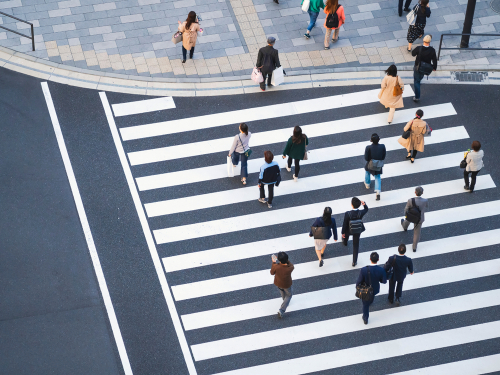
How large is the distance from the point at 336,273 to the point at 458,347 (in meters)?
2.93

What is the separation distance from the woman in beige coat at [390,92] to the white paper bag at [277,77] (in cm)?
249

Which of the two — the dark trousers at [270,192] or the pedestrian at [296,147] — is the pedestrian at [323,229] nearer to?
the dark trousers at [270,192]

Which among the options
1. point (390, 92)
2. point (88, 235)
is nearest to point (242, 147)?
point (88, 235)

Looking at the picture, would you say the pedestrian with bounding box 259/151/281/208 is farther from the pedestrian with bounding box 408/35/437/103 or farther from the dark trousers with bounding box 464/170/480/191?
the pedestrian with bounding box 408/35/437/103

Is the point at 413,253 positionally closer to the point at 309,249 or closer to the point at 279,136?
the point at 309,249

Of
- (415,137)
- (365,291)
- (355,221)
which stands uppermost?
(415,137)

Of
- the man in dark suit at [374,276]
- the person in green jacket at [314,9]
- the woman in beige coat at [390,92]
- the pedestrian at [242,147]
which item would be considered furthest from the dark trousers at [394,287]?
the person in green jacket at [314,9]

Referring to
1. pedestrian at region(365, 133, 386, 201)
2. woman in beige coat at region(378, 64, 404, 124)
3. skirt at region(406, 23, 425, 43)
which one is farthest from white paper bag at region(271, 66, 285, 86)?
skirt at region(406, 23, 425, 43)

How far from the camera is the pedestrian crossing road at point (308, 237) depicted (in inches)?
629

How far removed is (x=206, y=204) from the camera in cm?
1828

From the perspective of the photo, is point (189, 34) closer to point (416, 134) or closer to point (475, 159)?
point (416, 134)

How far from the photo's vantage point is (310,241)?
17672 millimetres

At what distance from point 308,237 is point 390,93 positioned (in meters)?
4.29

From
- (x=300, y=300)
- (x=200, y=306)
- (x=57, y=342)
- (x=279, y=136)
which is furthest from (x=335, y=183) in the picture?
(x=57, y=342)
